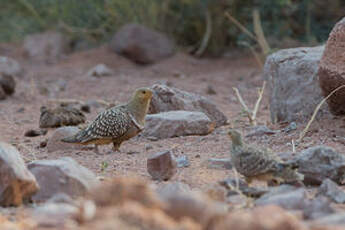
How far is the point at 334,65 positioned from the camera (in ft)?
19.9

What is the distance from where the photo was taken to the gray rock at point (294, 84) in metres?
6.81

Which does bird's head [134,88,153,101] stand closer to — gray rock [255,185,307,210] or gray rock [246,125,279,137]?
gray rock [246,125,279,137]

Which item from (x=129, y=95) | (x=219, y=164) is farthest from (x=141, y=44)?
(x=219, y=164)

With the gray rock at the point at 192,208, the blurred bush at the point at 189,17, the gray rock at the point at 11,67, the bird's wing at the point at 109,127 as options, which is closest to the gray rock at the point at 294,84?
the bird's wing at the point at 109,127

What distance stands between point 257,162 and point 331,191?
48 centimetres

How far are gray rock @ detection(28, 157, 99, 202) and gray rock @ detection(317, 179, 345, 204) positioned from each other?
4.49 ft

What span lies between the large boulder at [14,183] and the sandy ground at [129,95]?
1.07 metres

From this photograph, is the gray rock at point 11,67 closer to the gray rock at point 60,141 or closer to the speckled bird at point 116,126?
the gray rock at point 60,141

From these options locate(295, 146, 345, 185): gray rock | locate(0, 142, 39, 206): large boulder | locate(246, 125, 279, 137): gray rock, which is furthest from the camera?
locate(246, 125, 279, 137): gray rock

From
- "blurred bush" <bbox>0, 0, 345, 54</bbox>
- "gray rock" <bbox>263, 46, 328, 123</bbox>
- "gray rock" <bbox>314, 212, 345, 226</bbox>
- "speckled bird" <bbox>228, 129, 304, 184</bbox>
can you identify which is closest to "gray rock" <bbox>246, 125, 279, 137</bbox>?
"gray rock" <bbox>263, 46, 328, 123</bbox>

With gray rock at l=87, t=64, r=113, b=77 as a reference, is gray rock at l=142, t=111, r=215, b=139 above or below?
below

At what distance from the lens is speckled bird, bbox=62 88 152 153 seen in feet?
20.2

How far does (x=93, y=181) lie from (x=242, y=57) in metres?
10.8

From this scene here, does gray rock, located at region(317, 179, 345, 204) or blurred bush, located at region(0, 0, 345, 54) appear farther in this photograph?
blurred bush, located at region(0, 0, 345, 54)
